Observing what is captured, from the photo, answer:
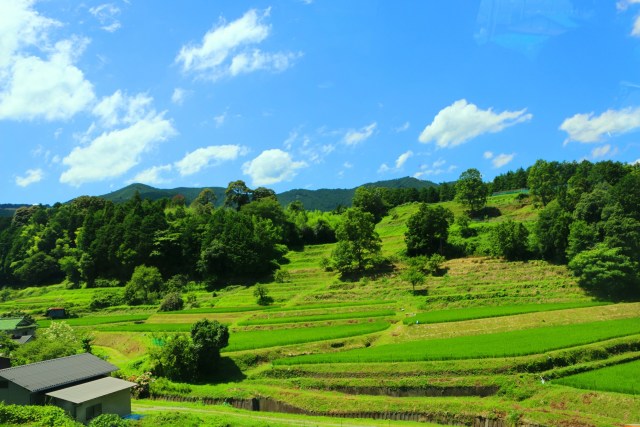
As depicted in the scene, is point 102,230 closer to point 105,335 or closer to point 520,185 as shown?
point 105,335

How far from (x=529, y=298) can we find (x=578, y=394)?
77.8 ft

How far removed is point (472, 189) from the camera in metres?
88.7

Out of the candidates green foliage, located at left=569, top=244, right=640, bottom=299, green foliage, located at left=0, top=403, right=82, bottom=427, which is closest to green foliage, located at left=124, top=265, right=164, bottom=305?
green foliage, located at left=0, top=403, right=82, bottom=427

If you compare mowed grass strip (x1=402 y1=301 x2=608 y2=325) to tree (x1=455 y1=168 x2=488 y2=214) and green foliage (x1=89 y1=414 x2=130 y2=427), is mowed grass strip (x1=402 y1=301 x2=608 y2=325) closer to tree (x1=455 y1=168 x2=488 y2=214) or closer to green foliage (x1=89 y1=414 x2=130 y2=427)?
green foliage (x1=89 y1=414 x2=130 y2=427)

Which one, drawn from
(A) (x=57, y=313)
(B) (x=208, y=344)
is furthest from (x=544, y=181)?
(A) (x=57, y=313)

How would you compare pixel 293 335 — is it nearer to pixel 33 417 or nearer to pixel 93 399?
pixel 93 399

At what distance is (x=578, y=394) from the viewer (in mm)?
25906

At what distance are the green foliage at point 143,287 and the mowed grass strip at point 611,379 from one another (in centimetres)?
5644

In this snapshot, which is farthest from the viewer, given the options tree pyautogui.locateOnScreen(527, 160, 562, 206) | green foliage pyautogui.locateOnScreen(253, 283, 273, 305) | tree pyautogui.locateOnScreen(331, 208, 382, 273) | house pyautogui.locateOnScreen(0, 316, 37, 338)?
tree pyautogui.locateOnScreen(527, 160, 562, 206)

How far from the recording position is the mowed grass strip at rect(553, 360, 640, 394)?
2583cm

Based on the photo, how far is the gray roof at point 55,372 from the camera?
2730 centimetres

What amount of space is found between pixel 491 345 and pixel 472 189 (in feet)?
194

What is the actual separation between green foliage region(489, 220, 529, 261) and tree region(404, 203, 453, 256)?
28.0ft

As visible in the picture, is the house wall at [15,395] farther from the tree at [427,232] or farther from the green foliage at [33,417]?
the tree at [427,232]
